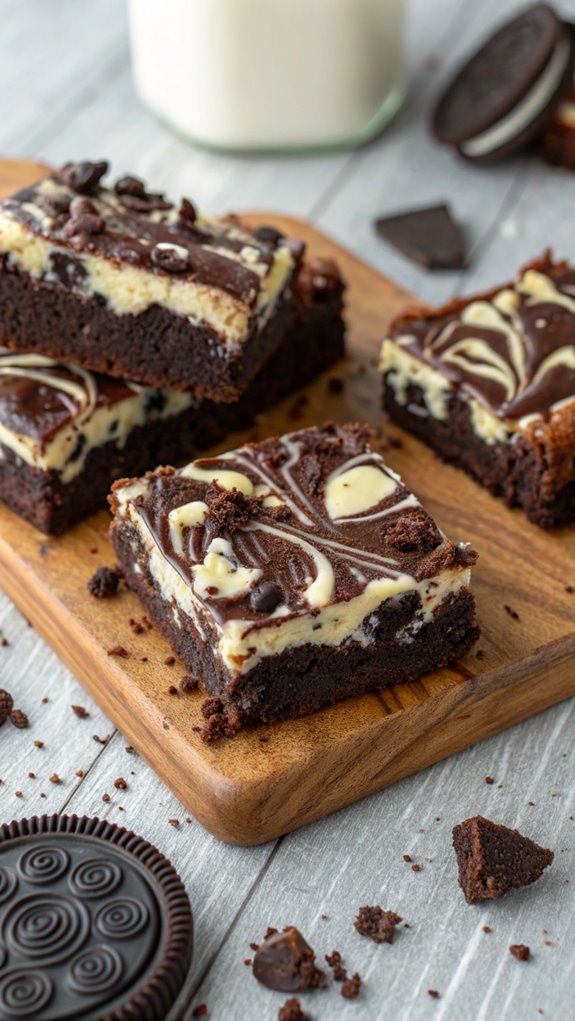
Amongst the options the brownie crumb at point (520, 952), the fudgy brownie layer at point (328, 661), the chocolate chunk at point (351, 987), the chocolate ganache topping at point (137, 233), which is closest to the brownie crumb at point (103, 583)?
the fudgy brownie layer at point (328, 661)

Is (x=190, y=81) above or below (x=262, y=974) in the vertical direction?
above

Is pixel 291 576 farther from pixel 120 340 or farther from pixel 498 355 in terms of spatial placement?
pixel 498 355

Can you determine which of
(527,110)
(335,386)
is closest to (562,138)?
(527,110)

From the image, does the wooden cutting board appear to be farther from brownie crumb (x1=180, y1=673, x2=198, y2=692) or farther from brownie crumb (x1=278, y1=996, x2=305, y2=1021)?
brownie crumb (x1=278, y1=996, x2=305, y2=1021)

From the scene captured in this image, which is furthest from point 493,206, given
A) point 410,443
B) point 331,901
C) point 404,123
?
point 331,901

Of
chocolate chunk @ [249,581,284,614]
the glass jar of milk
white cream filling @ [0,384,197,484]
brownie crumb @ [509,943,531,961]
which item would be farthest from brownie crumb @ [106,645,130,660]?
the glass jar of milk

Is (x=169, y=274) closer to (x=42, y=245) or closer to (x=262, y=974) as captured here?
(x=42, y=245)

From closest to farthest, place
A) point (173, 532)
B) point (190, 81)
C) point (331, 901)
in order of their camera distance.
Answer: point (331, 901)
point (173, 532)
point (190, 81)
